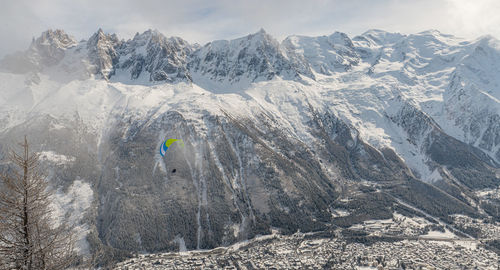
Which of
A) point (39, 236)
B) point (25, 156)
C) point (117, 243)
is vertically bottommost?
point (117, 243)

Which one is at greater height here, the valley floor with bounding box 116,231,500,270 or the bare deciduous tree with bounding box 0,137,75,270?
the bare deciduous tree with bounding box 0,137,75,270

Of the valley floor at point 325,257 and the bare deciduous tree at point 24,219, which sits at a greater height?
the bare deciduous tree at point 24,219

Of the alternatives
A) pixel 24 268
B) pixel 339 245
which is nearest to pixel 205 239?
pixel 339 245

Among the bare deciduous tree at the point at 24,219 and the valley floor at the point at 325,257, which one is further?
the valley floor at the point at 325,257

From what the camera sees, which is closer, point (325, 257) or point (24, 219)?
point (24, 219)

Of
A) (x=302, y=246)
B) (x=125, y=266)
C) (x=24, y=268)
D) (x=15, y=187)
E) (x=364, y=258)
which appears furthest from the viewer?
(x=302, y=246)

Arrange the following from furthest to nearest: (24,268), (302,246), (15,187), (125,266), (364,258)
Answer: (302,246) < (364,258) < (125,266) < (24,268) < (15,187)

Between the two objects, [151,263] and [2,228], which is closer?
[2,228]

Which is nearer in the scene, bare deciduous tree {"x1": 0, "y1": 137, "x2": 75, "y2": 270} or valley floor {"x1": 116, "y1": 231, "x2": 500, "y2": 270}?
bare deciduous tree {"x1": 0, "y1": 137, "x2": 75, "y2": 270}

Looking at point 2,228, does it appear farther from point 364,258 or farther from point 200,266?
point 364,258

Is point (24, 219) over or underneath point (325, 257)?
over

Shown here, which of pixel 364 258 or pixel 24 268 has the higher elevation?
pixel 24 268
